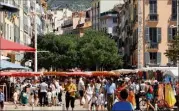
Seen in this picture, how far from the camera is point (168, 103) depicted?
30828 millimetres

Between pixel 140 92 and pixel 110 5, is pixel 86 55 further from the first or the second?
pixel 140 92

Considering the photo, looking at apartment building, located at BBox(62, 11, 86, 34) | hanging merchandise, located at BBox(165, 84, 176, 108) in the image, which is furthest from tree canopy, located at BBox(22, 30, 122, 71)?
apartment building, located at BBox(62, 11, 86, 34)

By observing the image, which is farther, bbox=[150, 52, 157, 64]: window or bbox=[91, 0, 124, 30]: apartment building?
bbox=[91, 0, 124, 30]: apartment building

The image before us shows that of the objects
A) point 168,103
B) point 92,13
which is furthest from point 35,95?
point 92,13

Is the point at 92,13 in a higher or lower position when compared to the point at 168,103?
higher

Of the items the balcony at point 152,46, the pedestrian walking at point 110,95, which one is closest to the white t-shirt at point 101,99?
the pedestrian walking at point 110,95

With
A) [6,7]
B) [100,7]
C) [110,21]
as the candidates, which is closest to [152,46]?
[6,7]

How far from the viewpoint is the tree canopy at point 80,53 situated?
8969 centimetres

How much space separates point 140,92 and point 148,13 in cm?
4013

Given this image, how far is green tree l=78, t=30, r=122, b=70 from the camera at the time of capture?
89.3m

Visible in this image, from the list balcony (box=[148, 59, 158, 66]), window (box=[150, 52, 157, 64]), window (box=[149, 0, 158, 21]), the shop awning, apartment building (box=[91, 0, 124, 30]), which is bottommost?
balcony (box=[148, 59, 158, 66])

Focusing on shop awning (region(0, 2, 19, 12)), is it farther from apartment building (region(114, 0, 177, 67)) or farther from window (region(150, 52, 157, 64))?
window (region(150, 52, 157, 64))

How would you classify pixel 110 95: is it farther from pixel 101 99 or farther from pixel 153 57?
pixel 153 57

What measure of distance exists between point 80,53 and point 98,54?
107 inches
